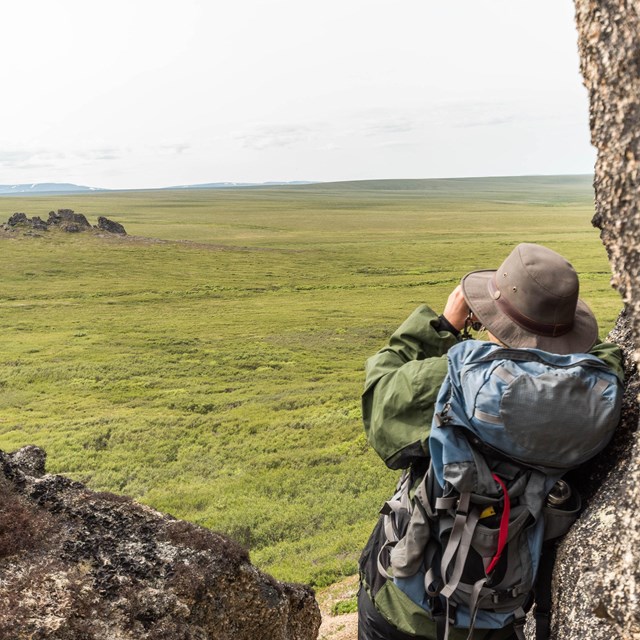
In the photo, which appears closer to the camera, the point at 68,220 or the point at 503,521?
the point at 503,521

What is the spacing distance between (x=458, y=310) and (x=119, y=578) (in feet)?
8.18

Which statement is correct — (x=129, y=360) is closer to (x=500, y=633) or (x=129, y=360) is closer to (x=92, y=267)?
(x=500, y=633)

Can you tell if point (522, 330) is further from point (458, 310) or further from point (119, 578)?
point (119, 578)

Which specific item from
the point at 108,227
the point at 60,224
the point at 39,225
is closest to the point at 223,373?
the point at 108,227

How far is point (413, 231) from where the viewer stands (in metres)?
95.1

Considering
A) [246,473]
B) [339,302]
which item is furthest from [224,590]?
[339,302]

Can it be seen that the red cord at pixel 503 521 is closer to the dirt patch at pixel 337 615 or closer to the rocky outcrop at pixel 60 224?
the dirt patch at pixel 337 615

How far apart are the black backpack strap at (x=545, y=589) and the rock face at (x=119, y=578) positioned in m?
1.83

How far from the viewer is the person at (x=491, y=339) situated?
2859 millimetres

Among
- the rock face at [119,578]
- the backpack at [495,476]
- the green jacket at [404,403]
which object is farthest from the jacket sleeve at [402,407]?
the rock face at [119,578]

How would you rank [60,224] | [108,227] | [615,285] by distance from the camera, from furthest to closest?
[108,227] → [60,224] → [615,285]

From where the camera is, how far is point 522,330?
116 inches

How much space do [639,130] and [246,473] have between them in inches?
548

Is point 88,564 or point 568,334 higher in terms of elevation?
point 568,334
